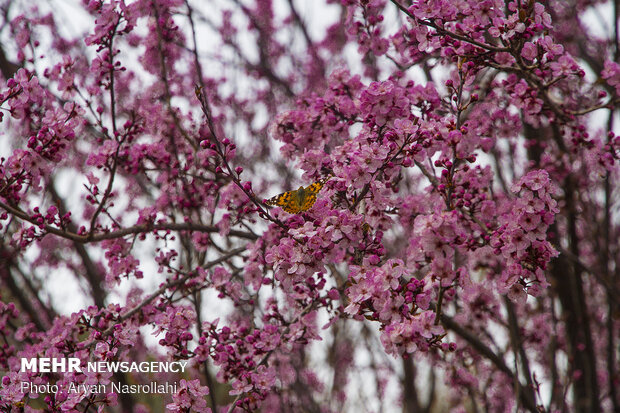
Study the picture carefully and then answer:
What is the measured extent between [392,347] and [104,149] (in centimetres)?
263

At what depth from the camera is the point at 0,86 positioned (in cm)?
638

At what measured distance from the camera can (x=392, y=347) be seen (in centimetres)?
253

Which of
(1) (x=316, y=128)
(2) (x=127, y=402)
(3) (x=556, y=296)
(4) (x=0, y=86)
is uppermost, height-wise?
(4) (x=0, y=86)

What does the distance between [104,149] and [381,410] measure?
439 cm

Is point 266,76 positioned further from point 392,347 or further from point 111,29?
point 392,347

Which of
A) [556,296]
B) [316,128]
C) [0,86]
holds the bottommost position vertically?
[556,296]

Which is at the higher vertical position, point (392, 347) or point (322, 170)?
point (322, 170)

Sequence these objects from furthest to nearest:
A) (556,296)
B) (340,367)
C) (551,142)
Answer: (340,367), (551,142), (556,296)

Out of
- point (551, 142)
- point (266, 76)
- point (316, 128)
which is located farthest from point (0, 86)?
point (551, 142)

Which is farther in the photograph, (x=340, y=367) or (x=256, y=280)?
(x=340, y=367)

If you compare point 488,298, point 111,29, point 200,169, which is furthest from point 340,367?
point 111,29

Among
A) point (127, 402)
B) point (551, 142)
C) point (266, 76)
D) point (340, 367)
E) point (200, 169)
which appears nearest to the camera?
point (200, 169)

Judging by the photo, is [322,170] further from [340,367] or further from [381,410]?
[340,367]

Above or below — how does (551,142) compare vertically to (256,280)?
above
